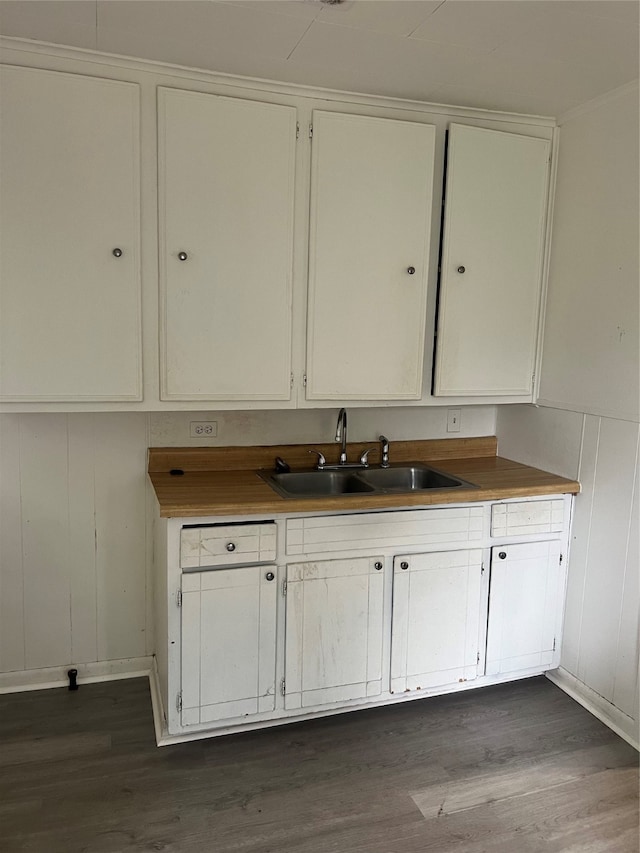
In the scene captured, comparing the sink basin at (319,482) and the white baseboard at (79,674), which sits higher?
the sink basin at (319,482)

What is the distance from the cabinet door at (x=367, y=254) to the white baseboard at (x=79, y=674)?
1.42 metres

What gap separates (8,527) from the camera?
259cm

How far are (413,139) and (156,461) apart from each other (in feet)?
5.45

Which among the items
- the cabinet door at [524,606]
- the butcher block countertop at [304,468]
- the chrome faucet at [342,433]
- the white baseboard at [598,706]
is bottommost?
the white baseboard at [598,706]

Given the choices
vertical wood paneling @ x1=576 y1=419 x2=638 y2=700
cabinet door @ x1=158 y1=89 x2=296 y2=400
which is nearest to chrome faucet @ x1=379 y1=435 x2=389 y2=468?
cabinet door @ x1=158 y1=89 x2=296 y2=400

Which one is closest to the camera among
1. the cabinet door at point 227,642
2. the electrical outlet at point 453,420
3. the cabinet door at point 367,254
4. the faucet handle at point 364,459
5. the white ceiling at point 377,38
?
the white ceiling at point 377,38

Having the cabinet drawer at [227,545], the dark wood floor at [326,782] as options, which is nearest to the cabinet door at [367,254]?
the cabinet drawer at [227,545]

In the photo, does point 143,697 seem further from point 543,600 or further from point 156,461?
point 543,600

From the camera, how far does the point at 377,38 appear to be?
6.61 ft

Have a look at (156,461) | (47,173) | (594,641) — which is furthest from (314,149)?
(594,641)

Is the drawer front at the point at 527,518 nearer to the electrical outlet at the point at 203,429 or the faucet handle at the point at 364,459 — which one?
the faucet handle at the point at 364,459

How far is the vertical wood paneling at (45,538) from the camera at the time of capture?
2.59 m

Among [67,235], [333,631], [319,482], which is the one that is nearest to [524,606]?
[333,631]

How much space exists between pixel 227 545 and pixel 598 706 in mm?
1656
